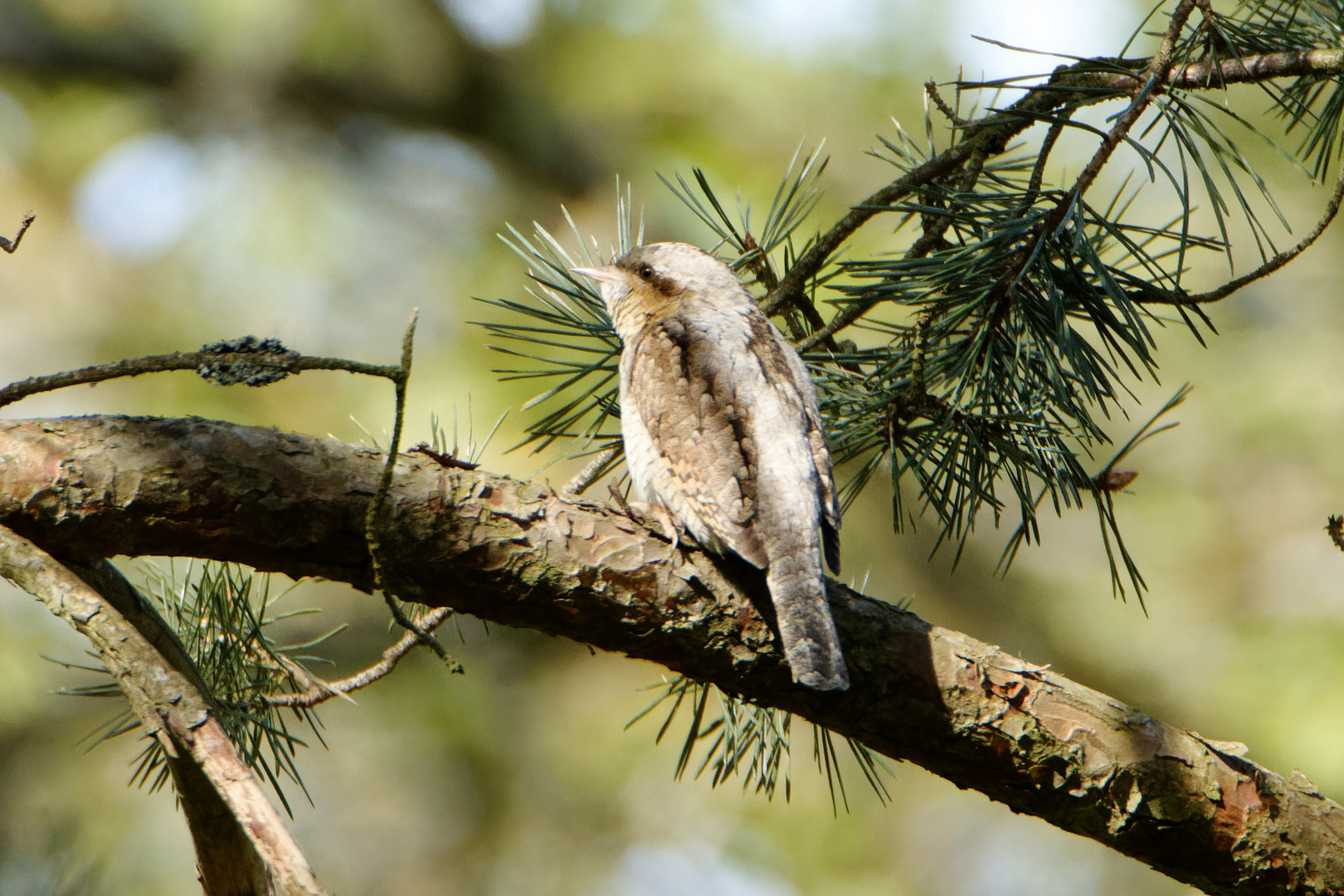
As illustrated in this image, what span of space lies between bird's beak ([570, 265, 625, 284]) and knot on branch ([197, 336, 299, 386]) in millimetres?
1560

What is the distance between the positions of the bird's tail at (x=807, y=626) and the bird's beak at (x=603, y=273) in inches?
52.5

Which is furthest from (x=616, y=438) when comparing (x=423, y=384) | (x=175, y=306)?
(x=175, y=306)

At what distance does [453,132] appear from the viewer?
799cm

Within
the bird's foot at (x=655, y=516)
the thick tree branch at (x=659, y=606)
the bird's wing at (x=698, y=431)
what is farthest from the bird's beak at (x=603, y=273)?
the thick tree branch at (x=659, y=606)

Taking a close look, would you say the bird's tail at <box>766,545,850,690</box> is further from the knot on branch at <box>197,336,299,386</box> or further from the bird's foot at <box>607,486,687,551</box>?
the knot on branch at <box>197,336,299,386</box>

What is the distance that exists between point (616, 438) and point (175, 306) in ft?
16.7

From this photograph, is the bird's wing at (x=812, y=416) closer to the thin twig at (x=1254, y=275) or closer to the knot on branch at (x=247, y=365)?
the thin twig at (x=1254, y=275)

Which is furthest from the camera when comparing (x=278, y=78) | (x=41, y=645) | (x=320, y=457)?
(x=278, y=78)

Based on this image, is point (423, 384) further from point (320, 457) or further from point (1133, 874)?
point (1133, 874)

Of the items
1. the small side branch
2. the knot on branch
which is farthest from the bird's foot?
the small side branch

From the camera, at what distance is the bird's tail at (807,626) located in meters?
1.85

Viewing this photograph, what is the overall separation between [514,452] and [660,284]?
2661mm

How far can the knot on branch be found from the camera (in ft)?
4.77

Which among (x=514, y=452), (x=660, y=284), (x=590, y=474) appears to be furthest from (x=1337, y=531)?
(x=514, y=452)
